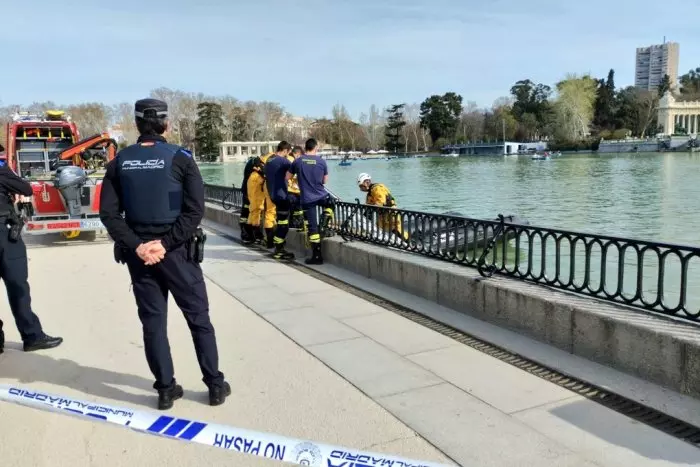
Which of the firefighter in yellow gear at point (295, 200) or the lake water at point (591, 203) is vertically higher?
the firefighter in yellow gear at point (295, 200)

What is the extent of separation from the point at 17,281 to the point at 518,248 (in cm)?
482

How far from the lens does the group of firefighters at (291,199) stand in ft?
29.2

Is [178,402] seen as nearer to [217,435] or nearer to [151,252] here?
[217,435]

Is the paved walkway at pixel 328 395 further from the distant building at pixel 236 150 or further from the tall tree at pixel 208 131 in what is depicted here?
the tall tree at pixel 208 131

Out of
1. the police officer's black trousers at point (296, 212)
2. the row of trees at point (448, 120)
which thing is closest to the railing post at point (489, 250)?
the police officer's black trousers at point (296, 212)

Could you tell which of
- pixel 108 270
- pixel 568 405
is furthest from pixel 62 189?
pixel 568 405

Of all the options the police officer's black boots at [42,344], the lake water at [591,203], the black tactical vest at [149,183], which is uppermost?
the black tactical vest at [149,183]

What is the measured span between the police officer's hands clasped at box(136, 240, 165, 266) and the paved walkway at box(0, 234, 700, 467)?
105cm

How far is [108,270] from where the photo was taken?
9.01 meters

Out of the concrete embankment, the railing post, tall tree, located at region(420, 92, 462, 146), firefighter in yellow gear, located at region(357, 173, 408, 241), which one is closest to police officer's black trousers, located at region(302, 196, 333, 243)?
firefighter in yellow gear, located at region(357, 173, 408, 241)

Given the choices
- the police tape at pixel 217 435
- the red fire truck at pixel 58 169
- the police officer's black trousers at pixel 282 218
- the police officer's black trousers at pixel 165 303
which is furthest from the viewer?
the red fire truck at pixel 58 169

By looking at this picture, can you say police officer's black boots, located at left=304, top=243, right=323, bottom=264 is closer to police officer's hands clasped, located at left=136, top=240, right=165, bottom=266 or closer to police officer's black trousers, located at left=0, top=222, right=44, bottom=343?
police officer's black trousers, located at left=0, top=222, right=44, bottom=343

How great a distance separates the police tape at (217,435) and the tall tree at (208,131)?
143m

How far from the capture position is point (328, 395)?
409 cm
